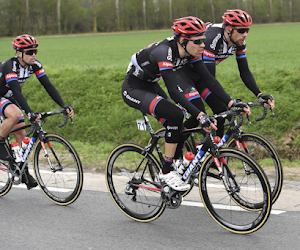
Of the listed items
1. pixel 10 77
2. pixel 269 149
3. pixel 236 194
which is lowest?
pixel 236 194

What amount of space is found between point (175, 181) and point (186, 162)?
325mm

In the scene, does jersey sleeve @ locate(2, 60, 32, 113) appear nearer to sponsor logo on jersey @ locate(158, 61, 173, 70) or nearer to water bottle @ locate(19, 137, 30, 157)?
water bottle @ locate(19, 137, 30, 157)

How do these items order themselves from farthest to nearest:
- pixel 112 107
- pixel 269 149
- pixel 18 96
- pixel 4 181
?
pixel 112 107, pixel 4 181, pixel 18 96, pixel 269 149

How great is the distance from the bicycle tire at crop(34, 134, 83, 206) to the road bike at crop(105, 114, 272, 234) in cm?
56

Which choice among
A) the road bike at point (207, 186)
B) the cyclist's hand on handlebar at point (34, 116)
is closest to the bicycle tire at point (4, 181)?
the cyclist's hand on handlebar at point (34, 116)

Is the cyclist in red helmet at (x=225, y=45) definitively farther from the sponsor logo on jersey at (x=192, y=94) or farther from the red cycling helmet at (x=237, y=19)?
the sponsor logo on jersey at (x=192, y=94)

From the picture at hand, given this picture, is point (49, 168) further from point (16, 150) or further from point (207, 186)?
point (207, 186)

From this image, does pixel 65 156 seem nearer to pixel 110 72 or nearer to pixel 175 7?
pixel 110 72

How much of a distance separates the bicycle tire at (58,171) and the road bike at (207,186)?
22.1 inches

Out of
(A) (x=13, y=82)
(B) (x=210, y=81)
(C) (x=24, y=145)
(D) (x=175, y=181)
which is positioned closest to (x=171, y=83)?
(B) (x=210, y=81)

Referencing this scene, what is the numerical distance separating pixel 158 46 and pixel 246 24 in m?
1.14

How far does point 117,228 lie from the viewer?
15.5 ft

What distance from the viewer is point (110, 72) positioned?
13.8m

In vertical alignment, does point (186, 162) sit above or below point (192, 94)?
below
